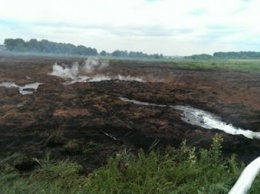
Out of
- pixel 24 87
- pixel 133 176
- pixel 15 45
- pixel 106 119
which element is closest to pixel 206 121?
pixel 106 119

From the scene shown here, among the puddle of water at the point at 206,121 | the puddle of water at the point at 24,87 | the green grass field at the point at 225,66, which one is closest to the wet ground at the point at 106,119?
the puddle of water at the point at 206,121

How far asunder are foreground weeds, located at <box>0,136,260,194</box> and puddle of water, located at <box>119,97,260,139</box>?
2.97 meters

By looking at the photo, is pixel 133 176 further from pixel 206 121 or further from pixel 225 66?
pixel 225 66

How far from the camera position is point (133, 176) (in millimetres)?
5453

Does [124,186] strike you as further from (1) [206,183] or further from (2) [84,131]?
(2) [84,131]

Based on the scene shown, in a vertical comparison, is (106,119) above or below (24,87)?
above

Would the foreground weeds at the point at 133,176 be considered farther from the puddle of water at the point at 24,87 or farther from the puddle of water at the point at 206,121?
the puddle of water at the point at 24,87

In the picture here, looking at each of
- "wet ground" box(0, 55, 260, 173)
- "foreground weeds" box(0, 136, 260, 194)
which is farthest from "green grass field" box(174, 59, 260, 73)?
"foreground weeds" box(0, 136, 260, 194)

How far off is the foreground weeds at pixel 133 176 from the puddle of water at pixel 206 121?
2967 millimetres

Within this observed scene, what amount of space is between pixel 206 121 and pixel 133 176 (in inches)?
206

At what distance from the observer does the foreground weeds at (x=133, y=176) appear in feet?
15.5

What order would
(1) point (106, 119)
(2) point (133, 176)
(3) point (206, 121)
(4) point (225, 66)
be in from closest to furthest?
(2) point (133, 176) → (1) point (106, 119) → (3) point (206, 121) → (4) point (225, 66)

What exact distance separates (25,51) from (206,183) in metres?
45.5

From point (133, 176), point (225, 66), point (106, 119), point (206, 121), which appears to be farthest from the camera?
point (225, 66)
